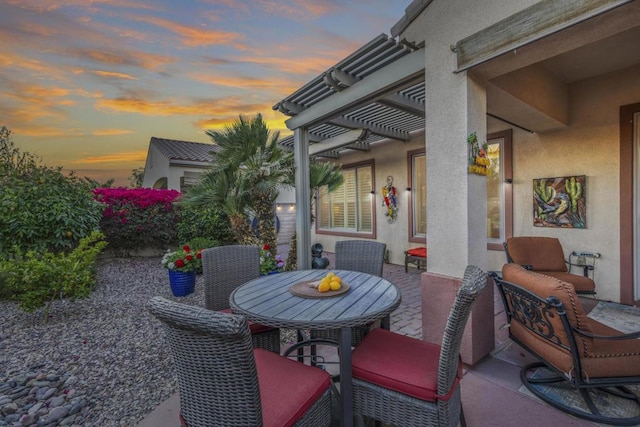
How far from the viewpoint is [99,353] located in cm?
Result: 298

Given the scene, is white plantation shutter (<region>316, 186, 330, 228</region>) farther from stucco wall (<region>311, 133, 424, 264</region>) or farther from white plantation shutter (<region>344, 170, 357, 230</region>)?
stucco wall (<region>311, 133, 424, 264</region>)

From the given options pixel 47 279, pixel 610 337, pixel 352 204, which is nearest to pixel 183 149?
pixel 352 204

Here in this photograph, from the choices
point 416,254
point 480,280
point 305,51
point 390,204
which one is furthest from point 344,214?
point 480,280

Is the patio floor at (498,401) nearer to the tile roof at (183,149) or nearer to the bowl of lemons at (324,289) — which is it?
the bowl of lemons at (324,289)

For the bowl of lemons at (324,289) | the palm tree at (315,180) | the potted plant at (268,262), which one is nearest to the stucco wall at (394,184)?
the palm tree at (315,180)

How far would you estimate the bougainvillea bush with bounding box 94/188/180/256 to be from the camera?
687 cm

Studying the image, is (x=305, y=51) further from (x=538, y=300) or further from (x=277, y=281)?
(x=538, y=300)

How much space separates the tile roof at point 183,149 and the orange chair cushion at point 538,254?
9951 millimetres

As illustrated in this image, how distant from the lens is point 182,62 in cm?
611

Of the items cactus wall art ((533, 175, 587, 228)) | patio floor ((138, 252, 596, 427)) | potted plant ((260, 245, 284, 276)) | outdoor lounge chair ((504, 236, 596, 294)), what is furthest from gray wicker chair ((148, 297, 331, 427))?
cactus wall art ((533, 175, 587, 228))

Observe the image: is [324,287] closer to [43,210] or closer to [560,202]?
[560,202]

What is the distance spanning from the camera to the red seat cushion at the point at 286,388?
4.30ft

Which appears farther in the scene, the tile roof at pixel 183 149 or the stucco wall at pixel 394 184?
the tile roof at pixel 183 149

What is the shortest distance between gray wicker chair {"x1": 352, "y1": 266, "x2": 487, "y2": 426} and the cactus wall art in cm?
415
